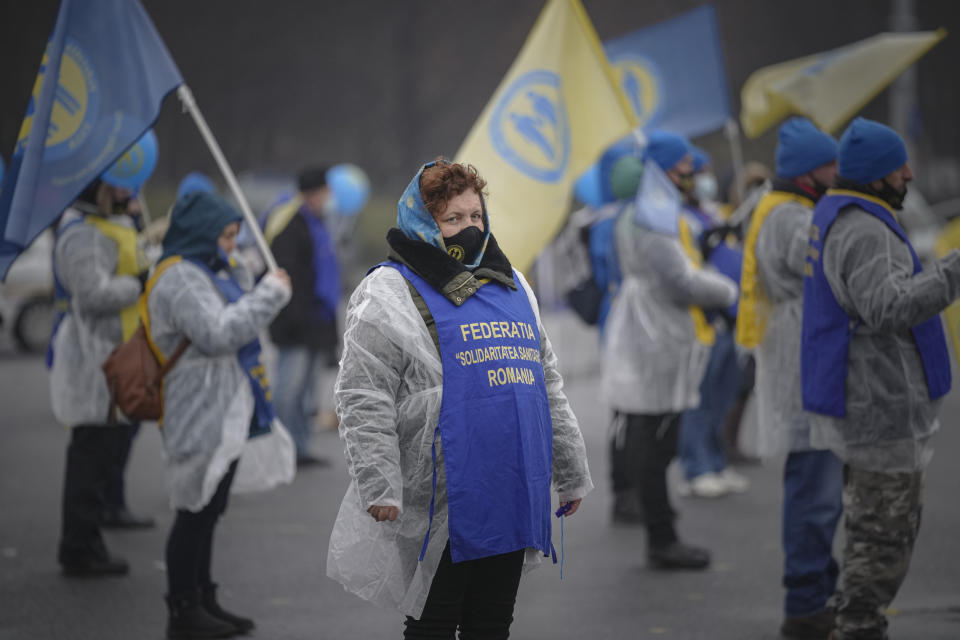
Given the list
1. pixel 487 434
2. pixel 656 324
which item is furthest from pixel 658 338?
pixel 487 434

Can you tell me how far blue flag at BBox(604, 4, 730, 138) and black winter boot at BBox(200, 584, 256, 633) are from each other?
200 inches

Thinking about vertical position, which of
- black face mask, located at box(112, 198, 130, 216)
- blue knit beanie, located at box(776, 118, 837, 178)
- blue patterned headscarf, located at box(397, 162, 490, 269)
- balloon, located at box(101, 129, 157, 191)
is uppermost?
balloon, located at box(101, 129, 157, 191)

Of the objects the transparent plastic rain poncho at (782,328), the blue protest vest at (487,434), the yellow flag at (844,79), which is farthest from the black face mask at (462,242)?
the yellow flag at (844,79)

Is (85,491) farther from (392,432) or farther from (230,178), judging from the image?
(392,432)

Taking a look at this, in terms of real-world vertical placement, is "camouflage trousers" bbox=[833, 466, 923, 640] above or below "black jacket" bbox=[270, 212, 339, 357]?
below

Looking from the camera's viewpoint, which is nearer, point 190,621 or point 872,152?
point 872,152

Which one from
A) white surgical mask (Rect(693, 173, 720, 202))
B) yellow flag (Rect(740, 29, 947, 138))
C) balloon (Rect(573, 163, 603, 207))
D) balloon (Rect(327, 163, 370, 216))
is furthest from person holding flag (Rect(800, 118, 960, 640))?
balloon (Rect(327, 163, 370, 216))

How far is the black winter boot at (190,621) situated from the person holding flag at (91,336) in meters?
1.12

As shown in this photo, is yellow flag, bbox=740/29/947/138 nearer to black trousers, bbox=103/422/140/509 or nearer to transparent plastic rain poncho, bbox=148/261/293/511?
transparent plastic rain poncho, bbox=148/261/293/511

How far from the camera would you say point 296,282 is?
365 inches

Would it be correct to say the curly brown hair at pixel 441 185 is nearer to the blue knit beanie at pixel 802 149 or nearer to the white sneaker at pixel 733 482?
the blue knit beanie at pixel 802 149

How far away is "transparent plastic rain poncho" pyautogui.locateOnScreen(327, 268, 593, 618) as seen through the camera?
11.5 feet

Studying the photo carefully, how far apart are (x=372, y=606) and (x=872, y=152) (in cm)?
293

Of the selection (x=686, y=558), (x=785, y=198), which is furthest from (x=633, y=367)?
(x=785, y=198)
